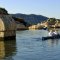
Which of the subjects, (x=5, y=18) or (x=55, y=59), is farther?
(x=5, y=18)

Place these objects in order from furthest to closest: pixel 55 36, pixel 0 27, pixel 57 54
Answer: pixel 55 36
pixel 0 27
pixel 57 54

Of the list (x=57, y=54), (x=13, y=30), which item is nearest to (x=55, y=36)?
(x=13, y=30)

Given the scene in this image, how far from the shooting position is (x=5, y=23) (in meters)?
52.0

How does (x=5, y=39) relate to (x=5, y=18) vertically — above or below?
below

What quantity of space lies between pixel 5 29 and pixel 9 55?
60.7ft

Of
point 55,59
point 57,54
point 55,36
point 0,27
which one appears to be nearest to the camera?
point 55,59

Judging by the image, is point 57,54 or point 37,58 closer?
point 37,58

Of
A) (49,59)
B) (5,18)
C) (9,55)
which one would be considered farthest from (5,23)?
(49,59)

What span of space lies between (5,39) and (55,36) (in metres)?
10.8

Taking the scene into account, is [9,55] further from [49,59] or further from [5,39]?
[5,39]

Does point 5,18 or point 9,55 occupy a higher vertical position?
point 5,18

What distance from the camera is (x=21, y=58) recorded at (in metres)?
31.3

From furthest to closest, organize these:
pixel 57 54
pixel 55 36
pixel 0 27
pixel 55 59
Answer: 1. pixel 55 36
2. pixel 0 27
3. pixel 57 54
4. pixel 55 59

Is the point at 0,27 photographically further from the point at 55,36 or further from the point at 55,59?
the point at 55,59
